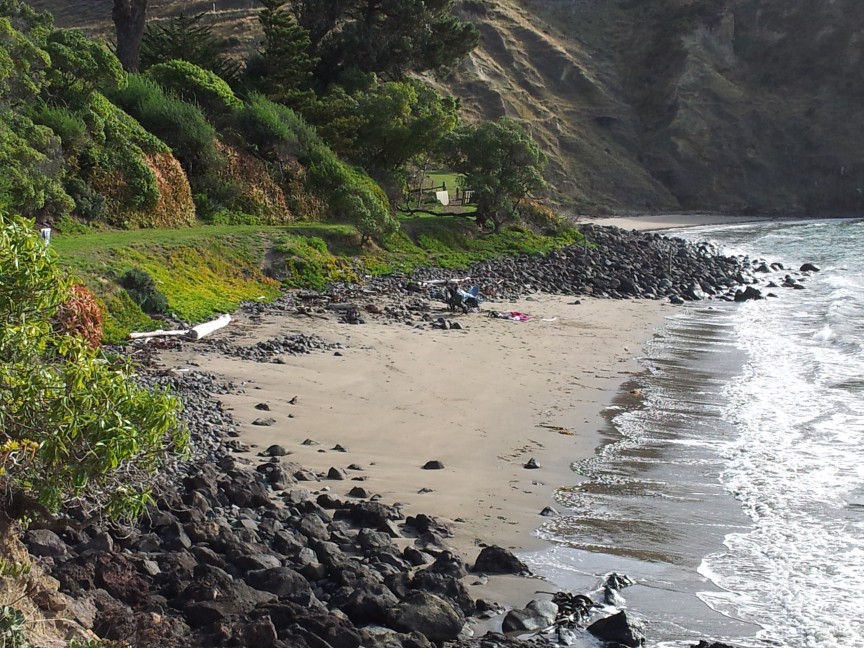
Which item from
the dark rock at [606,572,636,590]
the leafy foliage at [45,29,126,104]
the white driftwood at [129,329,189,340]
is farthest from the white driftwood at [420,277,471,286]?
the dark rock at [606,572,636,590]

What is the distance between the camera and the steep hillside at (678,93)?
73.9 meters

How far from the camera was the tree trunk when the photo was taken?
106 ft

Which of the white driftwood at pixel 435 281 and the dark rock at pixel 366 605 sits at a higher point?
the white driftwood at pixel 435 281

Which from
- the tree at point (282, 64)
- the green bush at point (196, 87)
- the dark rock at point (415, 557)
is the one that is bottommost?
the dark rock at point (415, 557)

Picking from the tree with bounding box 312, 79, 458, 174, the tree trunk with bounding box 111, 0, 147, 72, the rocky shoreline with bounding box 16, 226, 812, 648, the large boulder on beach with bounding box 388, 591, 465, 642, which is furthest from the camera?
the tree with bounding box 312, 79, 458, 174

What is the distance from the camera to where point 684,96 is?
8362cm

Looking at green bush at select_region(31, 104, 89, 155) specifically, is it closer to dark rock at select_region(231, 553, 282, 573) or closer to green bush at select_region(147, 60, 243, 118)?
green bush at select_region(147, 60, 243, 118)

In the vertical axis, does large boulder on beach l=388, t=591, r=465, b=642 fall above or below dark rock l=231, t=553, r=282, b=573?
below

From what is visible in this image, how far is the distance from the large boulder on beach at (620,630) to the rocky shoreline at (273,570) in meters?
0.01

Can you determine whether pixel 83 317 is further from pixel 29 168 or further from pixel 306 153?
pixel 306 153

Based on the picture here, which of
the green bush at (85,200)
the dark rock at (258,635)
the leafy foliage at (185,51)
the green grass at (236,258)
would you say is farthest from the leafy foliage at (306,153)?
the dark rock at (258,635)

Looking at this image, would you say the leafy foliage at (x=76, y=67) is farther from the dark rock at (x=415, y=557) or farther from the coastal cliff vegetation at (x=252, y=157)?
the dark rock at (x=415, y=557)

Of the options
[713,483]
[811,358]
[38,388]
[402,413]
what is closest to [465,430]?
[402,413]

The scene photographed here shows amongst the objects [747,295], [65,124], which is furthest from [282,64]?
[747,295]
